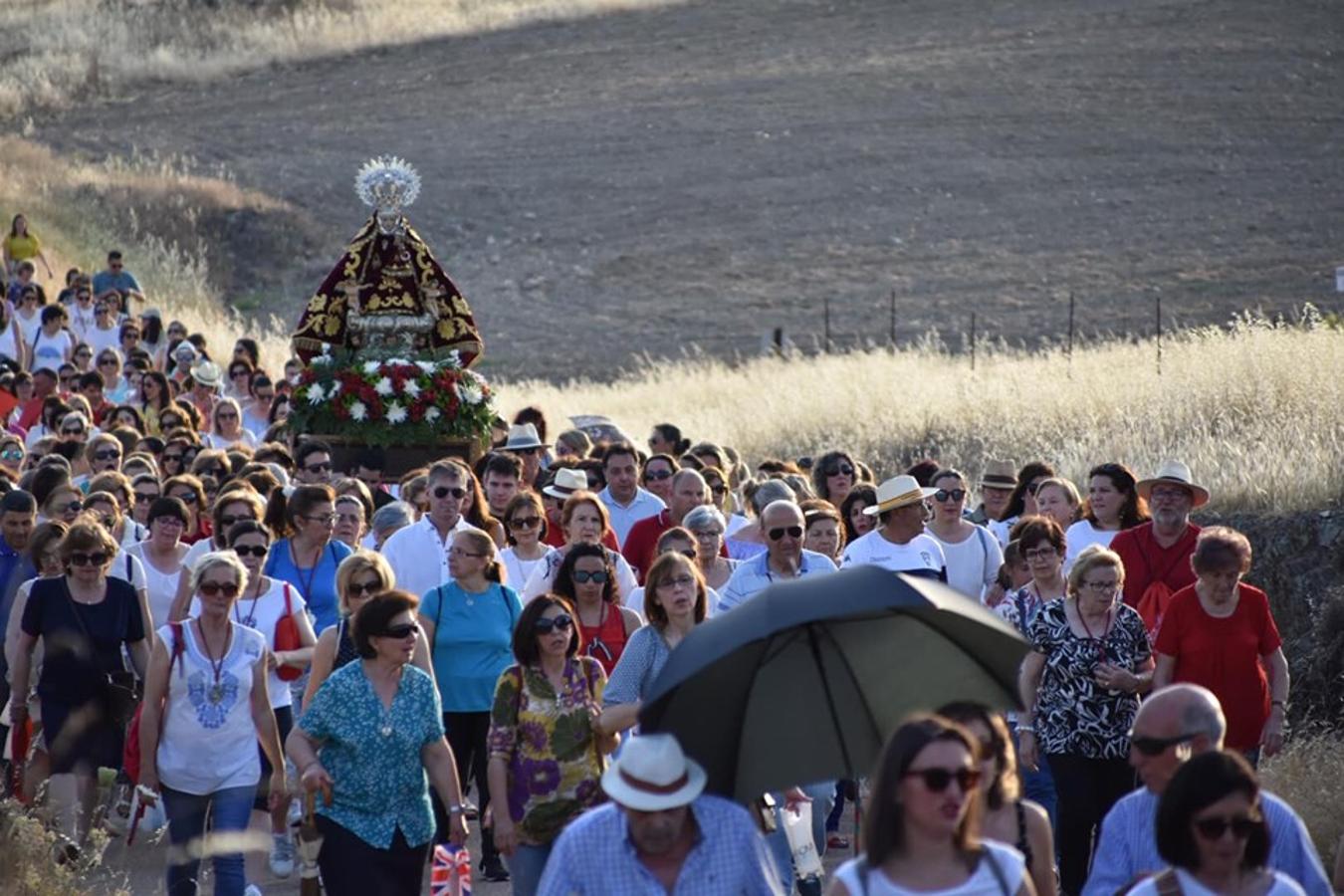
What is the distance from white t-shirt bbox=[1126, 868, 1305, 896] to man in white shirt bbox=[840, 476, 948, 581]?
5.95m

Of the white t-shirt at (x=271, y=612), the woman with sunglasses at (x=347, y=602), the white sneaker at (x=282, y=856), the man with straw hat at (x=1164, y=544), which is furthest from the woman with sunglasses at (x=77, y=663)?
the man with straw hat at (x=1164, y=544)

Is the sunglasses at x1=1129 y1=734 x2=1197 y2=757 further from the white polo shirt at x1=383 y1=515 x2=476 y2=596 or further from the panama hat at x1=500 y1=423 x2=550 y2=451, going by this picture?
the panama hat at x1=500 y1=423 x2=550 y2=451

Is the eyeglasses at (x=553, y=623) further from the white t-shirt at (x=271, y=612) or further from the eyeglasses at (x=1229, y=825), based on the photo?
the eyeglasses at (x=1229, y=825)

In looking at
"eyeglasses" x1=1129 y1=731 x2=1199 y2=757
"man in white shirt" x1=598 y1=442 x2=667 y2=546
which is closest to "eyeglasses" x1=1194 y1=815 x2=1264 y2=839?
"eyeglasses" x1=1129 y1=731 x2=1199 y2=757

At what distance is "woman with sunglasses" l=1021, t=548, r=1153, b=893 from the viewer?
10.8 metres

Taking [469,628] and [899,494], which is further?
[899,494]

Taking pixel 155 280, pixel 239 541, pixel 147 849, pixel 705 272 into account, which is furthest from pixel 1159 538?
pixel 705 272

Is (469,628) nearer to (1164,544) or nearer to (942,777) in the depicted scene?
(1164,544)

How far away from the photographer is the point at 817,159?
5800cm

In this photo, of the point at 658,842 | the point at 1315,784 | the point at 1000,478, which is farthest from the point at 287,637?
the point at 1000,478

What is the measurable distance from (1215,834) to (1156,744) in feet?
3.29

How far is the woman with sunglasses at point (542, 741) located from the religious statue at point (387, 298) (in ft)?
35.6

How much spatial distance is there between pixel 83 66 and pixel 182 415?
48778 millimetres

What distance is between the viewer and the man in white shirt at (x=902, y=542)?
12648 mm
